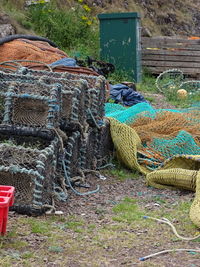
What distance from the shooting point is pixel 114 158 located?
21.9ft

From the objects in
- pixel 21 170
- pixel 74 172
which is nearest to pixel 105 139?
pixel 74 172

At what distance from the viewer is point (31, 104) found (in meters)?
5.04

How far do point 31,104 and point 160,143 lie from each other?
6.34 ft

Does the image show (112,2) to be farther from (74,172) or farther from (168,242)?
(168,242)

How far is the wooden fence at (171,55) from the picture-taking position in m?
13.8

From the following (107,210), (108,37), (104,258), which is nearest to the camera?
(104,258)

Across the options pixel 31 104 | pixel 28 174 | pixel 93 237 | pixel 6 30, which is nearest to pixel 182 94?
pixel 6 30

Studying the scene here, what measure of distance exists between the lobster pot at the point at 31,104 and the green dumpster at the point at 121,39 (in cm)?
848

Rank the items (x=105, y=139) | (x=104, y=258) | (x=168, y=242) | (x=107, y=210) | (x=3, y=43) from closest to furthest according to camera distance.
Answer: (x=104, y=258), (x=168, y=242), (x=107, y=210), (x=105, y=139), (x=3, y=43)

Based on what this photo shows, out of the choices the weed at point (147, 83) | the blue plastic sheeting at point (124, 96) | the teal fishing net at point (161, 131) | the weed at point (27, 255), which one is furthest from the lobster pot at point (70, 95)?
the weed at point (147, 83)

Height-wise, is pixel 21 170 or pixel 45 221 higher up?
pixel 21 170

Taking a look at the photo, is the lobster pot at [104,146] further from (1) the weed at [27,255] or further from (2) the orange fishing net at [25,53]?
(2) the orange fishing net at [25,53]

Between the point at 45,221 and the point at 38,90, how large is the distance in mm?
1252

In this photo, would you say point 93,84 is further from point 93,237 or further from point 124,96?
point 124,96
